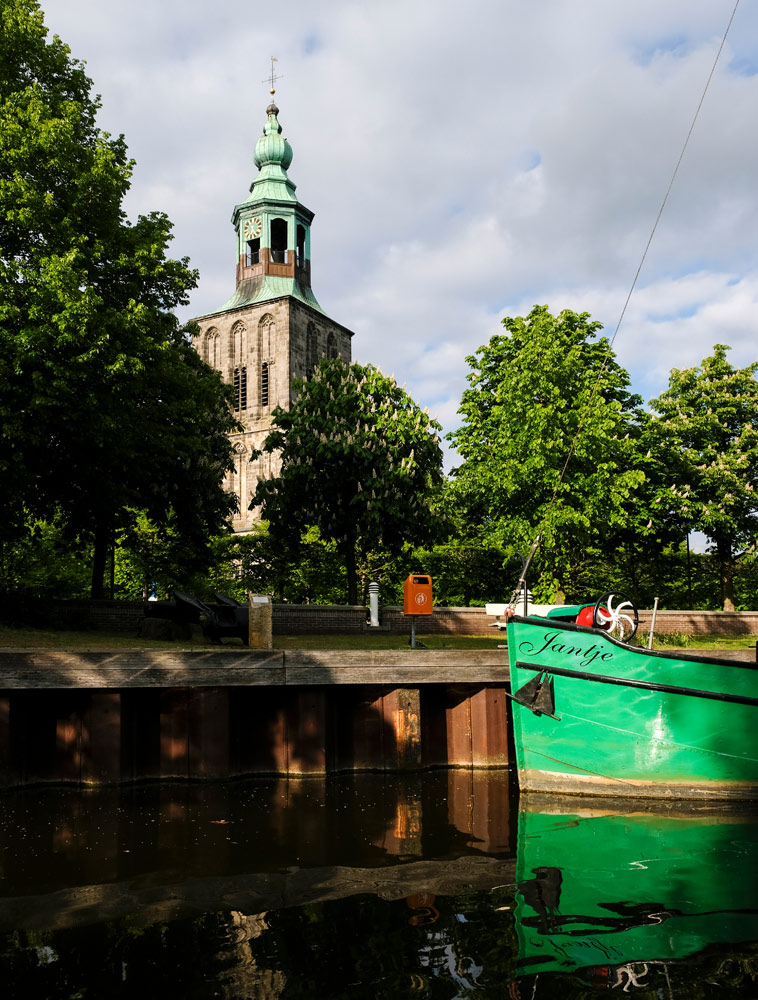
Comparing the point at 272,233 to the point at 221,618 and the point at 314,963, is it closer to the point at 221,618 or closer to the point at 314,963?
the point at 221,618

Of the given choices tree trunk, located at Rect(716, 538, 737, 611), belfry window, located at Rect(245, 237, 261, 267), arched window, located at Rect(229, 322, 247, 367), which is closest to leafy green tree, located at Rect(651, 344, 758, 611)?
tree trunk, located at Rect(716, 538, 737, 611)

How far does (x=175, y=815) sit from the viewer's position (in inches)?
373

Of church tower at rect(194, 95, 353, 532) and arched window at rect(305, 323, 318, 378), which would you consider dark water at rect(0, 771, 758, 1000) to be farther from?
arched window at rect(305, 323, 318, 378)

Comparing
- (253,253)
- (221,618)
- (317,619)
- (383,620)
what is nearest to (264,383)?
→ (253,253)

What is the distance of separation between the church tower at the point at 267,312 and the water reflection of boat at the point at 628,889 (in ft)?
215

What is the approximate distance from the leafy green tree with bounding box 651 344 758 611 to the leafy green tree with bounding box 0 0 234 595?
670 inches

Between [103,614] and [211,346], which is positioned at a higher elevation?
[211,346]

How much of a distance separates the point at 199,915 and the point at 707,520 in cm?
2600

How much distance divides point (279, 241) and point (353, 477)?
58909 millimetres

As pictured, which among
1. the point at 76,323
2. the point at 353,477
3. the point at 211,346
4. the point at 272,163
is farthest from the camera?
the point at 211,346

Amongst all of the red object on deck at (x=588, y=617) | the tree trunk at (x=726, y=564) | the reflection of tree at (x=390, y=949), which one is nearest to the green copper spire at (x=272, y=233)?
the tree trunk at (x=726, y=564)

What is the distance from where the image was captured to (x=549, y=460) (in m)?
24.3

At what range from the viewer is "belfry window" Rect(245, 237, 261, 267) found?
81.4m

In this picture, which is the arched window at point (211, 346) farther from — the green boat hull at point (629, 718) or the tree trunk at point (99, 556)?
the green boat hull at point (629, 718)
